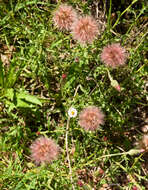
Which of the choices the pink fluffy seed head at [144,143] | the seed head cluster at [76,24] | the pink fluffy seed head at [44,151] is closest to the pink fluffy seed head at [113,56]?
the seed head cluster at [76,24]

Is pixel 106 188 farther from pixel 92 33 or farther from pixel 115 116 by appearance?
pixel 92 33

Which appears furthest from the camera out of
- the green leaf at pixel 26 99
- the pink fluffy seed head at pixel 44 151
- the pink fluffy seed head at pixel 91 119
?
the green leaf at pixel 26 99

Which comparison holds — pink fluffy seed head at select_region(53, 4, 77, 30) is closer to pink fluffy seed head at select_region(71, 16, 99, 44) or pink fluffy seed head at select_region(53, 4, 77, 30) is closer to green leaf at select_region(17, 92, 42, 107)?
pink fluffy seed head at select_region(71, 16, 99, 44)

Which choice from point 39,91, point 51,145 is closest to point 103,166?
point 51,145

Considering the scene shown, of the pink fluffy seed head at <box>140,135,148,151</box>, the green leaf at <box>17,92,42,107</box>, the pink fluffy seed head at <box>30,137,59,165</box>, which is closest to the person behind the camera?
the pink fluffy seed head at <box>30,137,59,165</box>

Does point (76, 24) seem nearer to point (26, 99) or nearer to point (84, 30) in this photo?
point (84, 30)

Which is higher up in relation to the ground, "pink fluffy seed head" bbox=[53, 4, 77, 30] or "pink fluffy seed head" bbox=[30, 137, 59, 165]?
"pink fluffy seed head" bbox=[53, 4, 77, 30]

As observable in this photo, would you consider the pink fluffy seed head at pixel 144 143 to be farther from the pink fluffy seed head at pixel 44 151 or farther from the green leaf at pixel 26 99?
the green leaf at pixel 26 99

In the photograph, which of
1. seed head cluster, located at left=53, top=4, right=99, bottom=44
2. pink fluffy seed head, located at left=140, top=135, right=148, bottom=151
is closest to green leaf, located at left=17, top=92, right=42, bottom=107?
seed head cluster, located at left=53, top=4, right=99, bottom=44

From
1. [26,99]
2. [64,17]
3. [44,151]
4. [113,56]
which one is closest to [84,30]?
[64,17]
